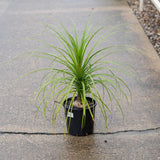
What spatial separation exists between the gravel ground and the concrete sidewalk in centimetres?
12

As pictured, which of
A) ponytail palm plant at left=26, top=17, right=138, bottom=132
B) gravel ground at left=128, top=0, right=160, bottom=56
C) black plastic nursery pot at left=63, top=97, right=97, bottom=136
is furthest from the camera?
gravel ground at left=128, top=0, right=160, bottom=56

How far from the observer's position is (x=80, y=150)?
9.66 feet

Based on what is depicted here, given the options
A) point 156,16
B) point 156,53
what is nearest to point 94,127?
point 156,53

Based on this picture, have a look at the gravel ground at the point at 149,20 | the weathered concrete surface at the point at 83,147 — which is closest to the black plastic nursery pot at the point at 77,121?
the weathered concrete surface at the point at 83,147

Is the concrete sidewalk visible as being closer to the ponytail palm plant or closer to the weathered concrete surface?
the weathered concrete surface

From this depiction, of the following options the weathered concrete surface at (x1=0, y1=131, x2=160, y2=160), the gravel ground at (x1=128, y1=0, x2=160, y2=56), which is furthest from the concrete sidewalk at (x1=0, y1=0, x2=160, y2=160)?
the gravel ground at (x1=128, y1=0, x2=160, y2=56)

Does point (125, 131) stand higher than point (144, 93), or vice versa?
point (144, 93)

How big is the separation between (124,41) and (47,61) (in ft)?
4.21

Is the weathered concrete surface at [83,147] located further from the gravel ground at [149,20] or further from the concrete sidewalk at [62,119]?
the gravel ground at [149,20]

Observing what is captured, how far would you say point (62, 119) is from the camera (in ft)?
11.0

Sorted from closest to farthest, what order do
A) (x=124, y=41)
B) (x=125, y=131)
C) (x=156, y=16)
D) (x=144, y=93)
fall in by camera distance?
(x=125, y=131) → (x=144, y=93) → (x=124, y=41) → (x=156, y=16)

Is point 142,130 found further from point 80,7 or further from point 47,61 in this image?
point 80,7

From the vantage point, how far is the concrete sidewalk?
293cm

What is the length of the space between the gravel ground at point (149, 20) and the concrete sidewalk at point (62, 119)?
121 mm
